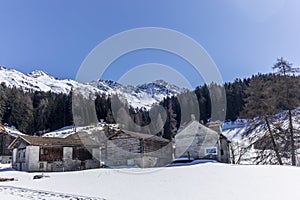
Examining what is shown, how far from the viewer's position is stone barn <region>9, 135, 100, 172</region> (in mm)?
35250

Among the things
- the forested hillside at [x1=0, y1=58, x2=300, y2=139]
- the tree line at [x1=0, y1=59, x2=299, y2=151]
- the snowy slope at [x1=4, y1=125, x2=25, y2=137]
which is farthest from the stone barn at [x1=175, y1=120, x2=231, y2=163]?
the snowy slope at [x1=4, y1=125, x2=25, y2=137]

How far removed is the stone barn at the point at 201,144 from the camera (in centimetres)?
3325

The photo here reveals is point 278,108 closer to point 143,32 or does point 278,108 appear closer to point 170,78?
point 170,78

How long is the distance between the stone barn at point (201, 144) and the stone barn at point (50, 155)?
1308 centimetres

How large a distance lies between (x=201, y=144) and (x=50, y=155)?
1943 cm

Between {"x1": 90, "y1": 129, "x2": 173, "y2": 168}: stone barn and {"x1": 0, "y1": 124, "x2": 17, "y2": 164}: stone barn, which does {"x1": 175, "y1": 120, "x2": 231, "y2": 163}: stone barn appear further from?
{"x1": 0, "y1": 124, "x2": 17, "y2": 164}: stone barn

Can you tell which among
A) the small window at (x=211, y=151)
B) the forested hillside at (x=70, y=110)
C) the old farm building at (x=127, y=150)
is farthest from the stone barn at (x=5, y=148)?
the small window at (x=211, y=151)

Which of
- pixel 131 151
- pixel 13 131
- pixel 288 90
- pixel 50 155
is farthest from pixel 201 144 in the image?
pixel 13 131

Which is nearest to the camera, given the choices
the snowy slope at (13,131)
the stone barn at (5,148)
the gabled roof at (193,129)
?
the gabled roof at (193,129)

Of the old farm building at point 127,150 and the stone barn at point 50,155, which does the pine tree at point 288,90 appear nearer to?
the old farm building at point 127,150

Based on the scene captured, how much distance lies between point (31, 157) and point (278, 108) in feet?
94.2

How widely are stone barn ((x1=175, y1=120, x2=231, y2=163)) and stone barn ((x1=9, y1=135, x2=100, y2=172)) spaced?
42.9 ft

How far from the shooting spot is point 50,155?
120ft

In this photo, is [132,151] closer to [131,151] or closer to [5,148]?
[131,151]
